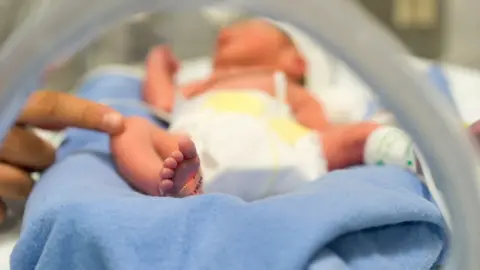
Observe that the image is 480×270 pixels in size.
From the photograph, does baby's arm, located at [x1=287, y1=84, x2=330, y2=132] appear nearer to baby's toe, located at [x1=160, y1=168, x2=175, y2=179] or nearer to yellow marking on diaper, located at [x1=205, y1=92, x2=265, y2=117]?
yellow marking on diaper, located at [x1=205, y1=92, x2=265, y2=117]

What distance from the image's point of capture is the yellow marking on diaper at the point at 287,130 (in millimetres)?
854

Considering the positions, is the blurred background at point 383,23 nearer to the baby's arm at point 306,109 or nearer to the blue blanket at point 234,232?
the baby's arm at point 306,109

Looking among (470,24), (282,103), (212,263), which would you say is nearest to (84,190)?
(212,263)

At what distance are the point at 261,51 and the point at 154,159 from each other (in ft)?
1.73

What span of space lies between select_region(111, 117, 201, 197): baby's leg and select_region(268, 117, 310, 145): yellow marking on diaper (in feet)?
0.47

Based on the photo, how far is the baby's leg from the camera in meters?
0.66

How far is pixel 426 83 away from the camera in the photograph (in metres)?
0.46

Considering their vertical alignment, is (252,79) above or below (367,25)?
below

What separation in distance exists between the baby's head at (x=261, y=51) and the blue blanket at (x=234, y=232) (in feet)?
1.97

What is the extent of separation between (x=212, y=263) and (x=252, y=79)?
1.85 ft

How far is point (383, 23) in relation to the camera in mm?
1546

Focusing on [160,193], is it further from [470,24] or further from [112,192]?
[470,24]

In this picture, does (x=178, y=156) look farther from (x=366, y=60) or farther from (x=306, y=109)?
(x=306, y=109)

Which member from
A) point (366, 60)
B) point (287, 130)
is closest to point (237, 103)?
point (287, 130)
